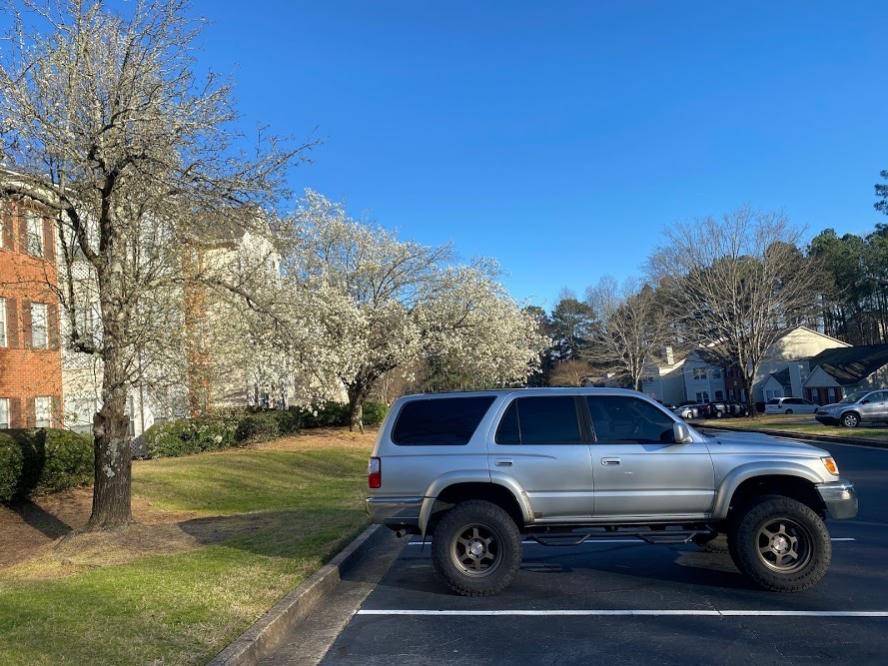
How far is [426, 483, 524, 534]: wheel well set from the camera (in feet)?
23.0

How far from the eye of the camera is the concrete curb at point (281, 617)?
5074mm

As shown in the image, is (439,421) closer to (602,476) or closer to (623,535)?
(602,476)

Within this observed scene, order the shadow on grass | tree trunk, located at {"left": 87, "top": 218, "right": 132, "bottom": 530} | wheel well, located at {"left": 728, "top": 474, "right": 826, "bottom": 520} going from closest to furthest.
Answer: wheel well, located at {"left": 728, "top": 474, "right": 826, "bottom": 520} → tree trunk, located at {"left": 87, "top": 218, "right": 132, "bottom": 530} → the shadow on grass

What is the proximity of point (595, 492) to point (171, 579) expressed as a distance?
4.16 m

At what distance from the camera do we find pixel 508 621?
6.07 meters

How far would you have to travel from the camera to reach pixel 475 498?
23.2 ft

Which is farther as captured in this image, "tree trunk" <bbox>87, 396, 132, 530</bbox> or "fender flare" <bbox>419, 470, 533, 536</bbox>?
"tree trunk" <bbox>87, 396, 132, 530</bbox>

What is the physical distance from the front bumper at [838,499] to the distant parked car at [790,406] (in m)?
48.9

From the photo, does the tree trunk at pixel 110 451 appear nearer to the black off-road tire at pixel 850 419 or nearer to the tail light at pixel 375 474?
the tail light at pixel 375 474

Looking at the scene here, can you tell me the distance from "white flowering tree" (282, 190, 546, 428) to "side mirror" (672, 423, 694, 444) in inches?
792

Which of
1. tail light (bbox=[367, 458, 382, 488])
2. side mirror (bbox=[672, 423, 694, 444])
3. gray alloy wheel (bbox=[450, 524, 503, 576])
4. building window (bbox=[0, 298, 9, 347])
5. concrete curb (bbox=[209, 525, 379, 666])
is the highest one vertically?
building window (bbox=[0, 298, 9, 347])

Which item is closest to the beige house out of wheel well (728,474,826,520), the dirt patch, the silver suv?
the dirt patch

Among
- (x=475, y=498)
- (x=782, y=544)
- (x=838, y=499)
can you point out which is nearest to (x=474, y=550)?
(x=475, y=498)

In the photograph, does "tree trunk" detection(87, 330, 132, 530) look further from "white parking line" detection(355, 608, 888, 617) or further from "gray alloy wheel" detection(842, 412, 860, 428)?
"gray alloy wheel" detection(842, 412, 860, 428)
